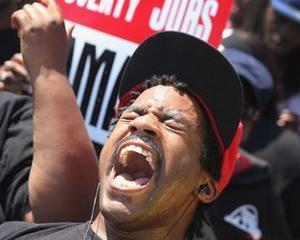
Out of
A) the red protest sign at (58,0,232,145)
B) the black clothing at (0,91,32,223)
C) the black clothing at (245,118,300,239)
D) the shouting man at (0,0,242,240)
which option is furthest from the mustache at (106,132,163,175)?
the black clothing at (245,118,300,239)

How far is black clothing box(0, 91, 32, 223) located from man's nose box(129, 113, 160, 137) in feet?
1.60

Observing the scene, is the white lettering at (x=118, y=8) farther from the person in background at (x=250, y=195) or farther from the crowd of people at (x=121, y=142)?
the person in background at (x=250, y=195)

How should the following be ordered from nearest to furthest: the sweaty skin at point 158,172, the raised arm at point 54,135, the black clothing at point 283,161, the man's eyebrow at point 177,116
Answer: the sweaty skin at point 158,172
the man's eyebrow at point 177,116
the raised arm at point 54,135
the black clothing at point 283,161

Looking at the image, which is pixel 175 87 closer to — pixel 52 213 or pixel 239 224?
pixel 52 213

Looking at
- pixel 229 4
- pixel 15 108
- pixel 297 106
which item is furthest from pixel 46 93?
pixel 297 106

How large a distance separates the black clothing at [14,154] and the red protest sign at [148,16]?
44 cm

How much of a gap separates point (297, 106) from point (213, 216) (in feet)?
6.96

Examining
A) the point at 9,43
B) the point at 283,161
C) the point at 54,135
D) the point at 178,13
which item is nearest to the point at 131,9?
the point at 178,13

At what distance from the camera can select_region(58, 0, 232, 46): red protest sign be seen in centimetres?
404

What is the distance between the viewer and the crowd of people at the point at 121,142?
3.33 meters

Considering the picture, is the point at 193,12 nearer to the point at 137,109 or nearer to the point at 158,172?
the point at 137,109

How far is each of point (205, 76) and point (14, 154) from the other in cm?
66

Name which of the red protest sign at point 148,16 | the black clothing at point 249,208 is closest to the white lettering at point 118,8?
the red protest sign at point 148,16

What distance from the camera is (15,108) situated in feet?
12.6
